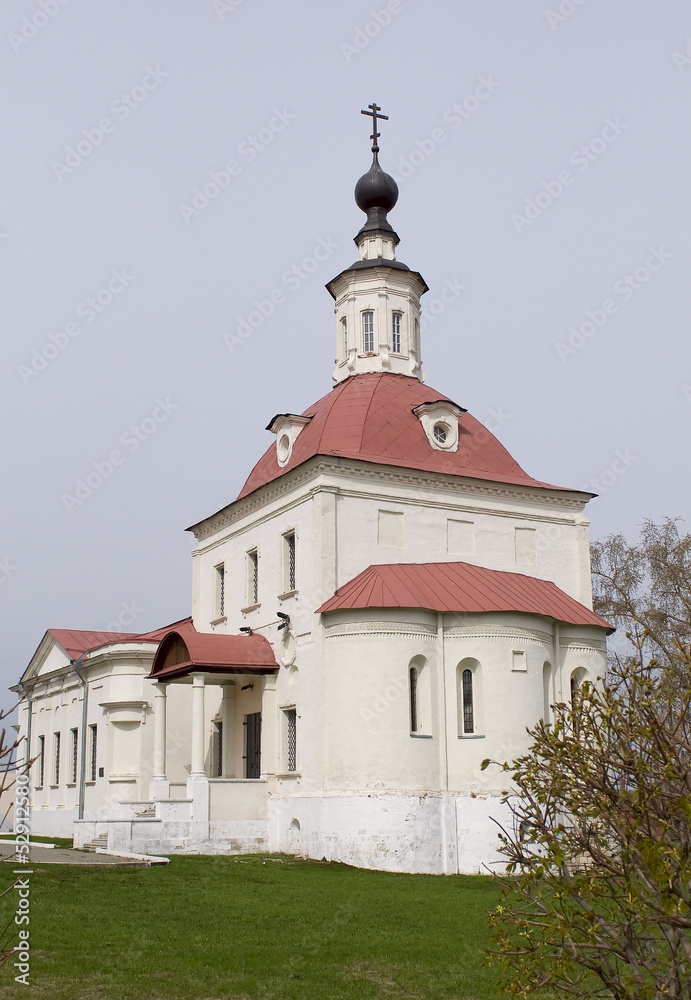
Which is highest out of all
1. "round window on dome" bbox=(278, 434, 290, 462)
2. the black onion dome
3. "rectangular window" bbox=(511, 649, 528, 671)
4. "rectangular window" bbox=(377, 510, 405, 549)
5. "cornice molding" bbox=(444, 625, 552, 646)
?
the black onion dome

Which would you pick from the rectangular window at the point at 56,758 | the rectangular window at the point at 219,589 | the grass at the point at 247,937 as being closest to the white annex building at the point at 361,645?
the rectangular window at the point at 219,589

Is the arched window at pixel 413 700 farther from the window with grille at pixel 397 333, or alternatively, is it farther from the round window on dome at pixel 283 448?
the window with grille at pixel 397 333

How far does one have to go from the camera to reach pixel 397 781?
2162cm

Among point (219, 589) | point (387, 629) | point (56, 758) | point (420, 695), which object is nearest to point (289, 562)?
point (387, 629)

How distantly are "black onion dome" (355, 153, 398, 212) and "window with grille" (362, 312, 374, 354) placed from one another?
3.91 m

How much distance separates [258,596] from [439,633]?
5.64 meters

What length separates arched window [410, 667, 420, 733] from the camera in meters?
22.4

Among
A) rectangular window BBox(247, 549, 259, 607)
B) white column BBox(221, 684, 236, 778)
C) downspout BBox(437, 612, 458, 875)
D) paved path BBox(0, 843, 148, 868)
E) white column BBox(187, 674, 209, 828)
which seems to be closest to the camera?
paved path BBox(0, 843, 148, 868)

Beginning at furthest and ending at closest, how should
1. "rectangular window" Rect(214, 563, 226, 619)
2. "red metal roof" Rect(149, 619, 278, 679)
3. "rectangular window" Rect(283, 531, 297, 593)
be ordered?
"rectangular window" Rect(214, 563, 226, 619)
"rectangular window" Rect(283, 531, 297, 593)
"red metal roof" Rect(149, 619, 278, 679)

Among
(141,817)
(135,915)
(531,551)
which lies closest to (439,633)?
(531,551)

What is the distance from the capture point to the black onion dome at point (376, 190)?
3180 centimetres

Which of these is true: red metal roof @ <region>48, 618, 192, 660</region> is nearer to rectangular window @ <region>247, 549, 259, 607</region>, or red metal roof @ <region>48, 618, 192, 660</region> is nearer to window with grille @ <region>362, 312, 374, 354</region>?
rectangular window @ <region>247, 549, 259, 607</region>

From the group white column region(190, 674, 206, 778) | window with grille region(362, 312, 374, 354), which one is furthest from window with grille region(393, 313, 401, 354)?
A: white column region(190, 674, 206, 778)

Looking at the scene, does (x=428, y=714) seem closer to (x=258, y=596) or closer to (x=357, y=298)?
(x=258, y=596)
